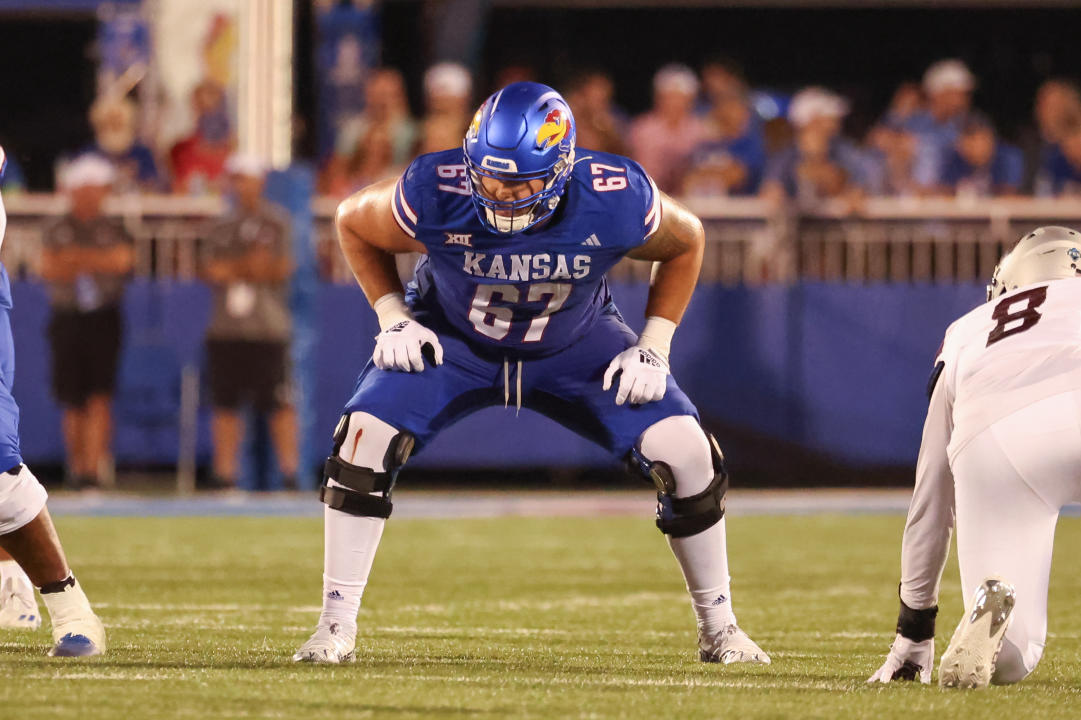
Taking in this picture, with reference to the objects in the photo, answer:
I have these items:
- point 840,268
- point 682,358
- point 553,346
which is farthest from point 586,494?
point 553,346

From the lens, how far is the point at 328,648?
16.6ft

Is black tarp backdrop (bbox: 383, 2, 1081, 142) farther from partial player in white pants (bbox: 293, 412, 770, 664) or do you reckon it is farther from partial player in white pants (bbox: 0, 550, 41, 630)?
partial player in white pants (bbox: 293, 412, 770, 664)

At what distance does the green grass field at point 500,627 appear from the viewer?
4.34 metres

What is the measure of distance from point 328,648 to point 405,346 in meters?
0.90

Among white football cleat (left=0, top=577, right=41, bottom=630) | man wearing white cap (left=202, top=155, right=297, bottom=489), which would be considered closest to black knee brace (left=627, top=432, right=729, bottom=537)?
white football cleat (left=0, top=577, right=41, bottom=630)

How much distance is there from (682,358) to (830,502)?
1.61 m

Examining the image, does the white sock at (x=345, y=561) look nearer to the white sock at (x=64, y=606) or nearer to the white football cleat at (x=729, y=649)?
the white sock at (x=64, y=606)

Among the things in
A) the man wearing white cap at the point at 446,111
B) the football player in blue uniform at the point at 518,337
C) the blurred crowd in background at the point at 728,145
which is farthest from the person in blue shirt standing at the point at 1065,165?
the football player in blue uniform at the point at 518,337

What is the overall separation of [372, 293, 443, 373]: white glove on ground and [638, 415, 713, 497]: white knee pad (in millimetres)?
674

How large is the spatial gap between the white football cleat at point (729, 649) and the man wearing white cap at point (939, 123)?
26.2ft

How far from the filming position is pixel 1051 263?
4.90 metres

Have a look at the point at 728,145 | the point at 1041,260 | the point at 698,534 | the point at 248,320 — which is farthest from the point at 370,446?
the point at 728,145

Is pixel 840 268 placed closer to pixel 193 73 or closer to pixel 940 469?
pixel 193 73

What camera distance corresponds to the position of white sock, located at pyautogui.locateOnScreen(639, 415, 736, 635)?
17.2 ft
